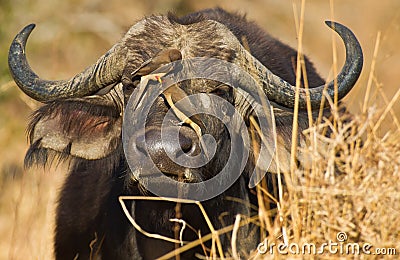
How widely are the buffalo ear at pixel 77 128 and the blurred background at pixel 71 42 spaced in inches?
41.9

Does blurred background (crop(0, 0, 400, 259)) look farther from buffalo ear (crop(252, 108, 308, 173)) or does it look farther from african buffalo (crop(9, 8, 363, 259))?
buffalo ear (crop(252, 108, 308, 173))


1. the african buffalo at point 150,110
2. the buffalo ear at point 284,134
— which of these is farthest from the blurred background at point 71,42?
the buffalo ear at point 284,134

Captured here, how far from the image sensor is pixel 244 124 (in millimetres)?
4918

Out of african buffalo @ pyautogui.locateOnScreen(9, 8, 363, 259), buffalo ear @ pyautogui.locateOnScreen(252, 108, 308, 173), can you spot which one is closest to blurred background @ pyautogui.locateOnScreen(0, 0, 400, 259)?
african buffalo @ pyautogui.locateOnScreen(9, 8, 363, 259)

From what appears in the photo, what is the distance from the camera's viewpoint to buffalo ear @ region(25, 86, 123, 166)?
16.3 ft

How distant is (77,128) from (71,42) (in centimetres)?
814

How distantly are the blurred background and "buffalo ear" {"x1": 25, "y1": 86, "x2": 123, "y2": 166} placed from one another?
3.49ft

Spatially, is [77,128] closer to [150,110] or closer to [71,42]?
[150,110]

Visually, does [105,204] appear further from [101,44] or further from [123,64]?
[101,44]

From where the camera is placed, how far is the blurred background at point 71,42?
774cm

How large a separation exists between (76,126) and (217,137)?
3.10 feet

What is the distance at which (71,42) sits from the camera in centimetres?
1292

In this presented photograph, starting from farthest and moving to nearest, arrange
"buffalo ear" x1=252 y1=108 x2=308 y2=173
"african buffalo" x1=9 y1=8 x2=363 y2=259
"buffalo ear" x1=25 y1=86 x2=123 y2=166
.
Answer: "buffalo ear" x1=25 y1=86 x2=123 y2=166 < "buffalo ear" x1=252 y1=108 x2=308 y2=173 < "african buffalo" x1=9 y1=8 x2=363 y2=259

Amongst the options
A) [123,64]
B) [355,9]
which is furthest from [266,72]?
[355,9]
